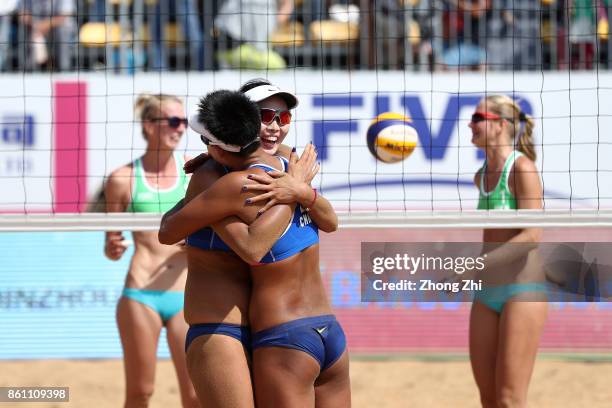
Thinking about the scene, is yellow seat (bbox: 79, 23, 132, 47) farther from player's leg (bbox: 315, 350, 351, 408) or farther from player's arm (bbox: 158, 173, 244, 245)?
player's leg (bbox: 315, 350, 351, 408)

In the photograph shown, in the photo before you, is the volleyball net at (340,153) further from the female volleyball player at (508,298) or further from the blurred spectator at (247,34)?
the female volleyball player at (508,298)

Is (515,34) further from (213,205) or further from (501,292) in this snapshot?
(213,205)

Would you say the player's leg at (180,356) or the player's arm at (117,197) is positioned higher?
the player's arm at (117,197)

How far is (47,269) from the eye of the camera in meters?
8.18

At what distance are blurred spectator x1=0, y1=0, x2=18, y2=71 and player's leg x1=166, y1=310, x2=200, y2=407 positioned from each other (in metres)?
4.51

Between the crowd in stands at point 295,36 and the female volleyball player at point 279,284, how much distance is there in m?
5.26

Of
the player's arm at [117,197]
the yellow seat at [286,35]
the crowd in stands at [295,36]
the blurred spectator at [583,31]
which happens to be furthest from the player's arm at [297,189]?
the yellow seat at [286,35]

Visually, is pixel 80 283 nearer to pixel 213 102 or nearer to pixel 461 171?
pixel 461 171

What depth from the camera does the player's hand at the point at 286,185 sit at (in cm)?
333

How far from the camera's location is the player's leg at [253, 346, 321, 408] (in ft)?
11.0

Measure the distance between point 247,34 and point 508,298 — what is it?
4.65 meters

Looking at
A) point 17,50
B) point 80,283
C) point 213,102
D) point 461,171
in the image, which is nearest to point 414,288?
point 213,102

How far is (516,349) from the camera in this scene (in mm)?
4730

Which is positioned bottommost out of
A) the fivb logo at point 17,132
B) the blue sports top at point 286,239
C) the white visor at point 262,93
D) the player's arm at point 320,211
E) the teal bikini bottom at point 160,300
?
the teal bikini bottom at point 160,300
